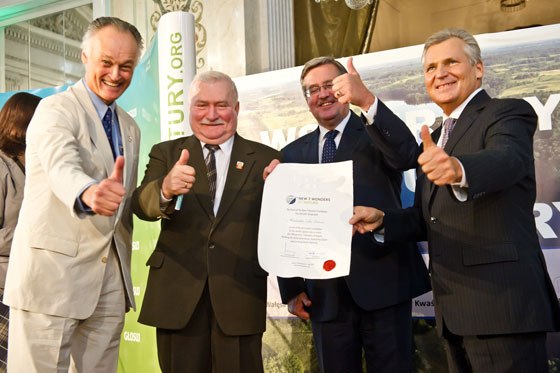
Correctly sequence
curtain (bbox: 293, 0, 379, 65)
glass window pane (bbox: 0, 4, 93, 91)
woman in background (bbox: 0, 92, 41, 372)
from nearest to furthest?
woman in background (bbox: 0, 92, 41, 372), curtain (bbox: 293, 0, 379, 65), glass window pane (bbox: 0, 4, 93, 91)

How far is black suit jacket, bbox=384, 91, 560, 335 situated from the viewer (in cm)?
189

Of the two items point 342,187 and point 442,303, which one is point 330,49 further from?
point 442,303

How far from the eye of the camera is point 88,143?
2.18m

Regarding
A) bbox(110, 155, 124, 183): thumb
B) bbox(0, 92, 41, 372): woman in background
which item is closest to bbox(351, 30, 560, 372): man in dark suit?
bbox(110, 155, 124, 183): thumb

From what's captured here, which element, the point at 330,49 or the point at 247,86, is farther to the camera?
the point at 330,49

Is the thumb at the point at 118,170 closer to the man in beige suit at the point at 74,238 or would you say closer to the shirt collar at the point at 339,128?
the man in beige suit at the point at 74,238

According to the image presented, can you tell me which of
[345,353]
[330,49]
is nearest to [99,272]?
[345,353]

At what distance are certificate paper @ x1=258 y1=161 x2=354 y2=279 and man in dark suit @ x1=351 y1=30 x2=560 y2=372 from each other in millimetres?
109

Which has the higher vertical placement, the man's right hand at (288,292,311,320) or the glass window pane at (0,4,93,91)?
the glass window pane at (0,4,93,91)

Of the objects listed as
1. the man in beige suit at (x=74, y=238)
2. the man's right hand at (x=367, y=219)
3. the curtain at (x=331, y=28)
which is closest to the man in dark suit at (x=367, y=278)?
the man's right hand at (x=367, y=219)

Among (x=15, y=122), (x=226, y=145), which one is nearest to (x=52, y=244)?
(x=226, y=145)

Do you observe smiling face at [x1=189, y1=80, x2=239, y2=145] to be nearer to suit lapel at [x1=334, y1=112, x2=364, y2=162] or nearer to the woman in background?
suit lapel at [x1=334, y1=112, x2=364, y2=162]

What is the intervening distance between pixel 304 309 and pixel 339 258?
639 mm

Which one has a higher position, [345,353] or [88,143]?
[88,143]
